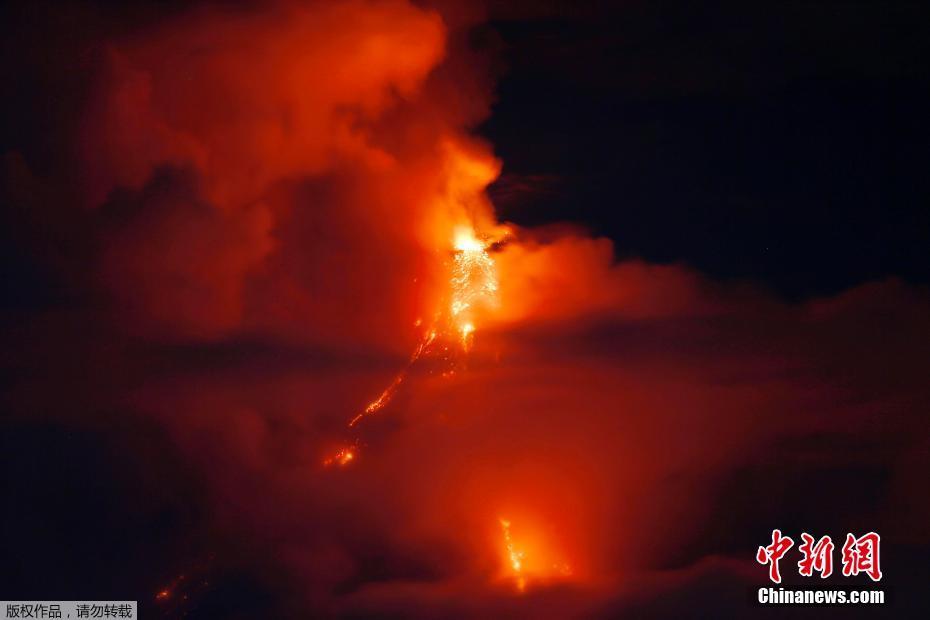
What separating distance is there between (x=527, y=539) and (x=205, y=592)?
266cm

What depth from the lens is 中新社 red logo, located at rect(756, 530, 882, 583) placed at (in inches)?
289

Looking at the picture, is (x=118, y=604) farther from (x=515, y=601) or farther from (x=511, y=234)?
(x=511, y=234)

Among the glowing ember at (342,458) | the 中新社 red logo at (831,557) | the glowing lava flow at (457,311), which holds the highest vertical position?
the glowing lava flow at (457,311)

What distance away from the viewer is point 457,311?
8.63 metres

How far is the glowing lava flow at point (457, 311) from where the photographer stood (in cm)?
848

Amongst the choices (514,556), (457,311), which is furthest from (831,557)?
(457,311)

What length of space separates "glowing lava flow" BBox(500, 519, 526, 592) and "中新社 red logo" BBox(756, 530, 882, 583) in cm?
194

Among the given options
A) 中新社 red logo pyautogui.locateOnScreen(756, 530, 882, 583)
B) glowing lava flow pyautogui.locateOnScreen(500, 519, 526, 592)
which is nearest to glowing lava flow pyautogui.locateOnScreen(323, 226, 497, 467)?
glowing lava flow pyautogui.locateOnScreen(500, 519, 526, 592)

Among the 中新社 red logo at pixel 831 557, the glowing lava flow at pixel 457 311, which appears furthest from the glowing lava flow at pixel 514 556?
the 中新社 red logo at pixel 831 557

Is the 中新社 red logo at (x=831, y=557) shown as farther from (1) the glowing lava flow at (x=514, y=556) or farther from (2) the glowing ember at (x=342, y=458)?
(2) the glowing ember at (x=342, y=458)

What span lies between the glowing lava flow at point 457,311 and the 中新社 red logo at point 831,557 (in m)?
2.93

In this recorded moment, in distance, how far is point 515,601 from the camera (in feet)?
26.1

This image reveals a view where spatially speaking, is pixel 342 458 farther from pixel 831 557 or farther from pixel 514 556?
pixel 831 557

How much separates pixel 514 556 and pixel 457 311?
2087 mm
